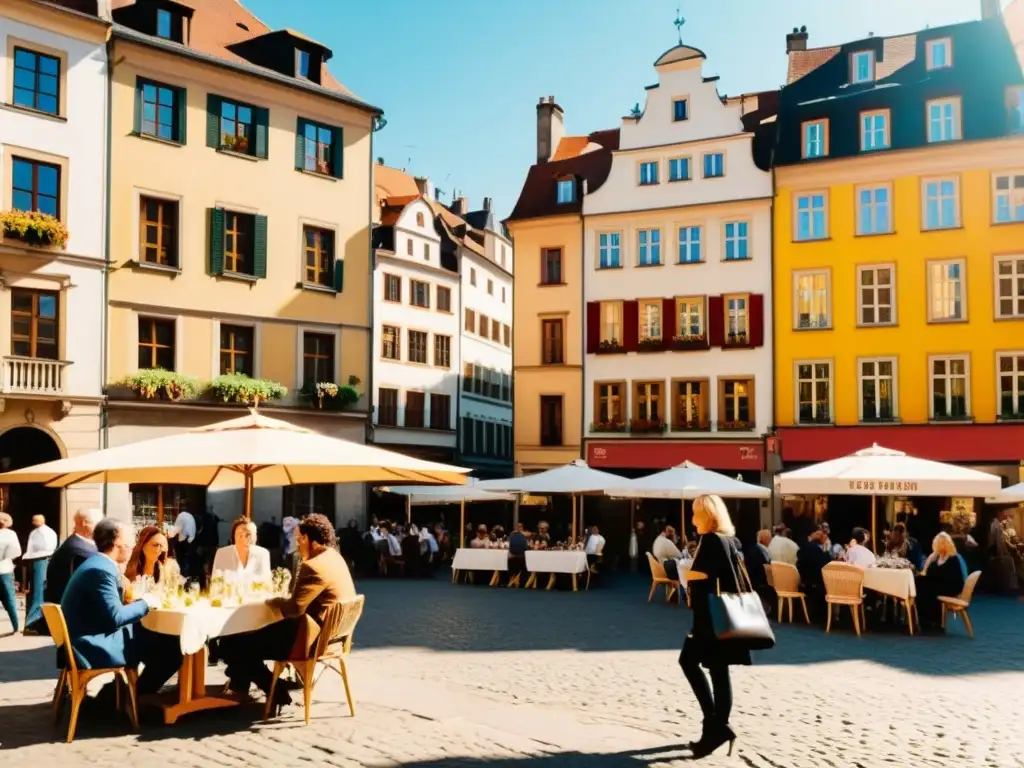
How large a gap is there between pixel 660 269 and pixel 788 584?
2201cm

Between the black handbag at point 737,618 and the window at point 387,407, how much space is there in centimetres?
4098

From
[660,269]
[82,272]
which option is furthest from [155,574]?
[660,269]

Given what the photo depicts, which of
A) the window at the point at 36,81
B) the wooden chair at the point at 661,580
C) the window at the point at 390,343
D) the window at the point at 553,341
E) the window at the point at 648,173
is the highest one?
the window at the point at 648,173

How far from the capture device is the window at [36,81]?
26.8m

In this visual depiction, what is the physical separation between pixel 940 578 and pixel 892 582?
81 cm

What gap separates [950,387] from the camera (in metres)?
34.5

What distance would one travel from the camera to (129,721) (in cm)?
930

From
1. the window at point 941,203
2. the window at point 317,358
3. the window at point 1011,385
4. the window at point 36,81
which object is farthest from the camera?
the window at point 941,203

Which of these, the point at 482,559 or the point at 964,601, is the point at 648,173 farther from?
the point at 964,601

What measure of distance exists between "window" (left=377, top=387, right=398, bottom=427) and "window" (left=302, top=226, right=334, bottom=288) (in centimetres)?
1641

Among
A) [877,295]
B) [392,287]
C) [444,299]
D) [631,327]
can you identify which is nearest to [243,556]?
[631,327]

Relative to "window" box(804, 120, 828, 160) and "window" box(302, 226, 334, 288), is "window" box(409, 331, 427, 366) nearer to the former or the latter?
"window" box(302, 226, 334, 288)

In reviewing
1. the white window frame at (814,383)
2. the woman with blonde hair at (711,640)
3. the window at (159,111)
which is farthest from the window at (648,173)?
the woman with blonde hair at (711,640)

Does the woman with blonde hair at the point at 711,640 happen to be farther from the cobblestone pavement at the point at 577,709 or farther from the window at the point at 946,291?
the window at the point at 946,291
